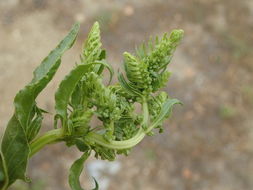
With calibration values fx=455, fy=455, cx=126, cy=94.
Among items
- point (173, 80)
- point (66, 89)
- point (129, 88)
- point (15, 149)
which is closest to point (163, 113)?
point (129, 88)

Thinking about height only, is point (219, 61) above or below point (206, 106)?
above

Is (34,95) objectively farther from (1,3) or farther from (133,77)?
(1,3)

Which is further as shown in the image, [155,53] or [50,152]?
[50,152]

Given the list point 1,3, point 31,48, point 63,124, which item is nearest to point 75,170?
point 63,124

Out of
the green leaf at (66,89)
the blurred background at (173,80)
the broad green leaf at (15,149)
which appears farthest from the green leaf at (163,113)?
the blurred background at (173,80)

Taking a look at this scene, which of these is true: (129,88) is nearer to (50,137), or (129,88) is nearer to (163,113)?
(163,113)

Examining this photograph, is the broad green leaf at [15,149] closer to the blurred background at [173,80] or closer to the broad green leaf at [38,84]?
the broad green leaf at [38,84]

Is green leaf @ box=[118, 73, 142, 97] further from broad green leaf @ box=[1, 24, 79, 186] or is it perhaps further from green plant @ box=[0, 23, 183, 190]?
broad green leaf @ box=[1, 24, 79, 186]
